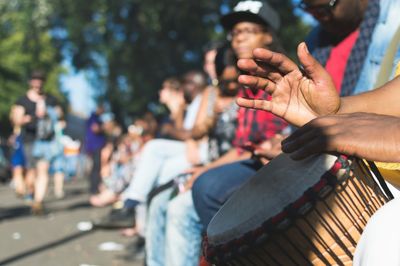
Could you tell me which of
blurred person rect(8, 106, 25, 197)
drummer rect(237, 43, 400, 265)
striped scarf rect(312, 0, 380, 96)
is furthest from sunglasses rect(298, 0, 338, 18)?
blurred person rect(8, 106, 25, 197)

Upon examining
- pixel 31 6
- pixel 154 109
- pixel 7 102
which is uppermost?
pixel 31 6

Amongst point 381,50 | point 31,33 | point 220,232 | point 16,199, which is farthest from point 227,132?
point 31,33

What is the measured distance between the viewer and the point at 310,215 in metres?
1.52

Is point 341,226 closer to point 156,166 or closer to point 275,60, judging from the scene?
point 275,60

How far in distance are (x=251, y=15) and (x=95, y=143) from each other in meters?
9.34

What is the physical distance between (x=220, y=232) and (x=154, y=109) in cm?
2412

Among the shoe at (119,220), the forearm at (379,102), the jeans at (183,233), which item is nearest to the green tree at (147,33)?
the shoe at (119,220)

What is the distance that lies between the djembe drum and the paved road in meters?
3.61

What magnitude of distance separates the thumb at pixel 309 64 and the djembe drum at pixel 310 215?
10.3 inches

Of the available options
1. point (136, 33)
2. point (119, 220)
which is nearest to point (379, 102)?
point (119, 220)

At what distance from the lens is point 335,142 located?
56.5 inches

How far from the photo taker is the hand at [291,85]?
1.71 m

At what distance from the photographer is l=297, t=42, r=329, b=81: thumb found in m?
1.67

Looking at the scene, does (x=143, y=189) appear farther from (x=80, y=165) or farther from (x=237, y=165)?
(x=80, y=165)
